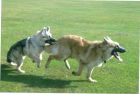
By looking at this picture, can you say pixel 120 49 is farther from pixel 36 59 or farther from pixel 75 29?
pixel 36 59

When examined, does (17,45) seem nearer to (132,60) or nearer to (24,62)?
(24,62)

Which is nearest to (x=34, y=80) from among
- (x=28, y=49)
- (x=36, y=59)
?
(x=36, y=59)

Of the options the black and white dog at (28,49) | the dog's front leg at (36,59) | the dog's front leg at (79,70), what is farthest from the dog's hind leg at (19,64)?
the dog's front leg at (79,70)

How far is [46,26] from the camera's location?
5059 mm

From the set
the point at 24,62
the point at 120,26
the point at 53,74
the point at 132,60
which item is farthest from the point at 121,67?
the point at 24,62

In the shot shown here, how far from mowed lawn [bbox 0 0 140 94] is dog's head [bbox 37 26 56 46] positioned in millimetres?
107

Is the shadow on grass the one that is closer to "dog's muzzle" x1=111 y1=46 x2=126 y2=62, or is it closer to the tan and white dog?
the tan and white dog

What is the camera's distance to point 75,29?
5.06m

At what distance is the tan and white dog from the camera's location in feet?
16.0

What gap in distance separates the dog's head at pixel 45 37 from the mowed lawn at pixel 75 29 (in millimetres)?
107

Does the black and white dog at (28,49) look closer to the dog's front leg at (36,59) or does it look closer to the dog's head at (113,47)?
the dog's front leg at (36,59)

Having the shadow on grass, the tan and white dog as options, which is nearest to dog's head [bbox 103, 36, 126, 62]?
the tan and white dog

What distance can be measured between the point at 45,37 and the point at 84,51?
0.47 metres

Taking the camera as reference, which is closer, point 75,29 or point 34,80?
point 34,80
